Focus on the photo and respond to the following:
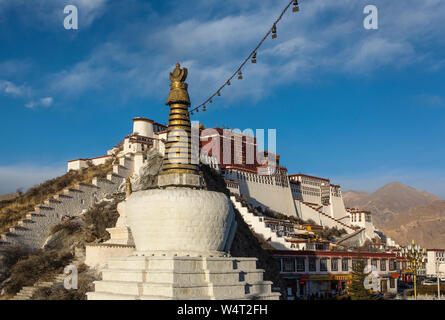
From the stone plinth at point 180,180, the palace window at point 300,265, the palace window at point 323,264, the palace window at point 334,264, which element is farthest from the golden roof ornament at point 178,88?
the palace window at point 334,264

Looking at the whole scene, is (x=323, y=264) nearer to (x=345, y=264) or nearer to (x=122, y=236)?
(x=345, y=264)

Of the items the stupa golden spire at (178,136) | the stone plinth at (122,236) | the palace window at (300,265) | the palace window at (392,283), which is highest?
the stupa golden spire at (178,136)

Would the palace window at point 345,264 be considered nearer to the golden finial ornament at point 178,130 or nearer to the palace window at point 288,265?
the palace window at point 288,265

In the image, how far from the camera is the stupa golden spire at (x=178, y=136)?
16344mm

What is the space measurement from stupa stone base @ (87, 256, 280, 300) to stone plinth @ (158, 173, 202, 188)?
8.91ft

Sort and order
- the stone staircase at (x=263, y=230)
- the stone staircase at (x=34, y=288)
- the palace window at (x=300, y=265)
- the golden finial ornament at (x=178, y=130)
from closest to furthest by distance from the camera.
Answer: the golden finial ornament at (x=178, y=130)
the stone staircase at (x=34, y=288)
the palace window at (x=300, y=265)
the stone staircase at (x=263, y=230)

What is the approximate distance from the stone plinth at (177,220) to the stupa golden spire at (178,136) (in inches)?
54.5

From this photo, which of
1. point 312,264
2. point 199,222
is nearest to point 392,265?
point 312,264

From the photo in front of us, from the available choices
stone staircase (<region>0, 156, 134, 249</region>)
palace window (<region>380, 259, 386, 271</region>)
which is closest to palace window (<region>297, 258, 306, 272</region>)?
palace window (<region>380, 259, 386, 271</region>)

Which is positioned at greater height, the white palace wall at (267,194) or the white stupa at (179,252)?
the white palace wall at (267,194)

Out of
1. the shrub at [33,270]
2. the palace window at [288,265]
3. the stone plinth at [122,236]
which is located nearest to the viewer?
the shrub at [33,270]

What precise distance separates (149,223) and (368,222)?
65418 mm
